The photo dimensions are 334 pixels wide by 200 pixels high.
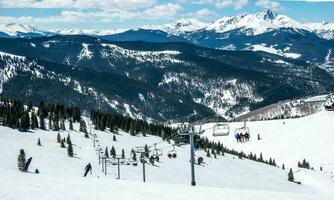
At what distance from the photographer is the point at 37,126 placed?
14512cm

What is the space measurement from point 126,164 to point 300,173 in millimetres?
66332

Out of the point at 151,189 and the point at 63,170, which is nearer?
the point at 151,189

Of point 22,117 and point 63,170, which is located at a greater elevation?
point 22,117

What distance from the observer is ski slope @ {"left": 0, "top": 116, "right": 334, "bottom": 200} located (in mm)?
35781

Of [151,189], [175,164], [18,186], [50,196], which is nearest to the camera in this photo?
[50,196]

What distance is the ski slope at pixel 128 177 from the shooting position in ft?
117

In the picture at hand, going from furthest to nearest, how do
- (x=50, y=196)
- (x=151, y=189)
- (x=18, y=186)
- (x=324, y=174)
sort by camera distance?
(x=324, y=174) → (x=151, y=189) → (x=18, y=186) → (x=50, y=196)

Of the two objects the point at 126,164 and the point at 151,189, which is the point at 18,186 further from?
the point at 126,164

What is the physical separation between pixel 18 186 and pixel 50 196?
151 inches

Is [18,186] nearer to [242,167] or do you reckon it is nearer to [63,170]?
[63,170]

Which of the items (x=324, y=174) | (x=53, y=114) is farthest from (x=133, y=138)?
(x=324, y=174)

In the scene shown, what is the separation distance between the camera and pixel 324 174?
154500 mm

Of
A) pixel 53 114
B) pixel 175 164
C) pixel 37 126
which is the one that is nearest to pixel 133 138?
pixel 53 114

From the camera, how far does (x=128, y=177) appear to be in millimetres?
96188
